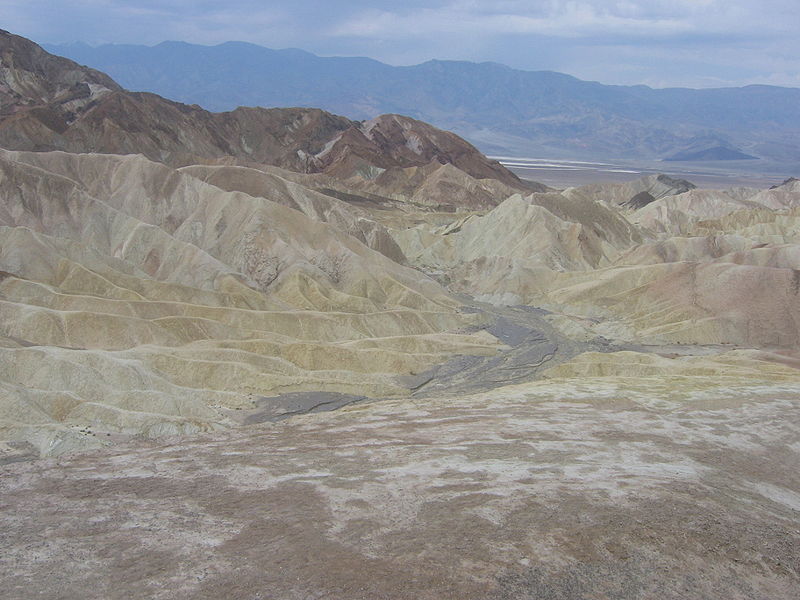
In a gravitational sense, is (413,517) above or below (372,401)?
above

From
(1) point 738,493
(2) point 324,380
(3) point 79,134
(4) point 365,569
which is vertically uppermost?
(3) point 79,134

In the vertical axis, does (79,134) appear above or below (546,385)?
above

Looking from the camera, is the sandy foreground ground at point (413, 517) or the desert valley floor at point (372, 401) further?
the desert valley floor at point (372, 401)

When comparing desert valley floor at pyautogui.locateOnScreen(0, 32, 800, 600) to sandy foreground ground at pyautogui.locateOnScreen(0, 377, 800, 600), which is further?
desert valley floor at pyautogui.locateOnScreen(0, 32, 800, 600)

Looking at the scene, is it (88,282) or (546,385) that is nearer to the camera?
(546,385)

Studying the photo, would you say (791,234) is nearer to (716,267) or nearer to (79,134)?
(716,267)

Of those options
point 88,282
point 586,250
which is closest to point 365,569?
point 88,282

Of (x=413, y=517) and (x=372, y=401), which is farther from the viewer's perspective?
(x=372, y=401)

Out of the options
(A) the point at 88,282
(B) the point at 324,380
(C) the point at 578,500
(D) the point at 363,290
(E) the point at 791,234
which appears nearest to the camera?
(C) the point at 578,500
